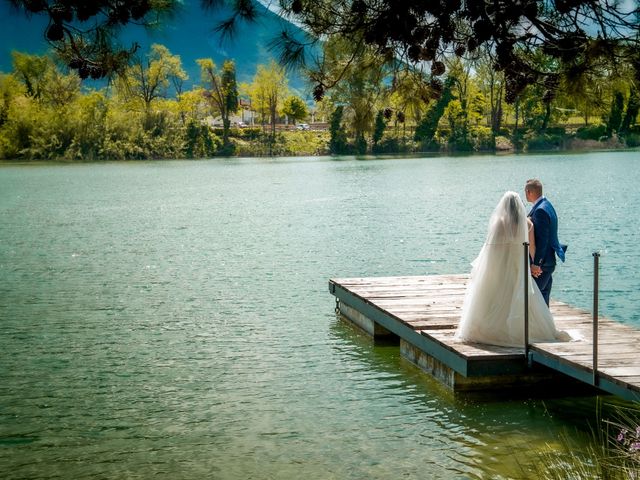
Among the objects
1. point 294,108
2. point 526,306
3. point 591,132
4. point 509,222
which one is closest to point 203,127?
point 294,108

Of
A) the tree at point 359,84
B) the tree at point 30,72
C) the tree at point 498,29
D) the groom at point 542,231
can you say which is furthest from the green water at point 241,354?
the tree at point 30,72

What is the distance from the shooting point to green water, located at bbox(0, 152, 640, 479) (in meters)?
10.3

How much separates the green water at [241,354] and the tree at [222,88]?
3511 inches

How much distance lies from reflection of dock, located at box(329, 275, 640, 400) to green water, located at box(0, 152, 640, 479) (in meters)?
0.37

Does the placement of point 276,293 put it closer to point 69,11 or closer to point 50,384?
point 50,384

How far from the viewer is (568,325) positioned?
40.9 feet

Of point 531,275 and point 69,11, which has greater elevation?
point 69,11

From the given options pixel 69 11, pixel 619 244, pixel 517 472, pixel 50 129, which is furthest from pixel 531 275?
pixel 50 129

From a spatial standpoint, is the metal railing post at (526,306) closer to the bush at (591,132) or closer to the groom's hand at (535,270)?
the groom's hand at (535,270)

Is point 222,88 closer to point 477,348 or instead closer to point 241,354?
point 241,354

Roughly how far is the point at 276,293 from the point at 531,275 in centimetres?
1010

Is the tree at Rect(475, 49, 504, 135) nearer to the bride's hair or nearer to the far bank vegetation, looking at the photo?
the far bank vegetation

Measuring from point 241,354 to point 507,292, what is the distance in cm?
527

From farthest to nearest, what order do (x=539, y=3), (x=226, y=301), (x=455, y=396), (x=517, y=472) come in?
(x=226, y=301) < (x=455, y=396) < (x=517, y=472) < (x=539, y=3)
